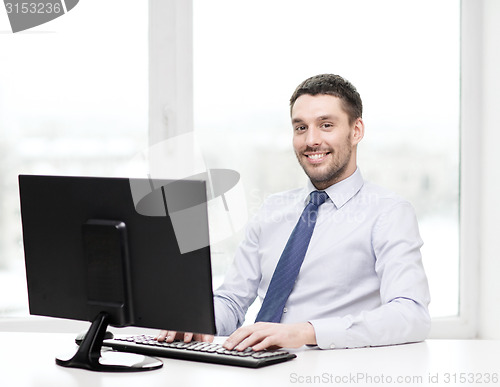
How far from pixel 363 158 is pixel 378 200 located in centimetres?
125

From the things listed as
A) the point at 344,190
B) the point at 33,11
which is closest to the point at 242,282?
the point at 344,190

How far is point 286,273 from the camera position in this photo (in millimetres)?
2035

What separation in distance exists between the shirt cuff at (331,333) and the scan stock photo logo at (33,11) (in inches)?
83.3

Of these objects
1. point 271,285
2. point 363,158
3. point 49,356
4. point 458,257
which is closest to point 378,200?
point 271,285

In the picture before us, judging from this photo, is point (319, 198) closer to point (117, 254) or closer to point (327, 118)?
point (327, 118)

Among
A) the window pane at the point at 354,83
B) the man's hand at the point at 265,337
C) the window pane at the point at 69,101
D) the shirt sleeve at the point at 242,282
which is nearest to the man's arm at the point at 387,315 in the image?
the man's hand at the point at 265,337

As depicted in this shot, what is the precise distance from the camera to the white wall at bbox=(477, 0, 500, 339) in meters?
3.13

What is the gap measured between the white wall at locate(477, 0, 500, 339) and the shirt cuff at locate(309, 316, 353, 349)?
174 cm

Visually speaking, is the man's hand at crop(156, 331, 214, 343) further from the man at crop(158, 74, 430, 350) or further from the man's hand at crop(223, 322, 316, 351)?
the man at crop(158, 74, 430, 350)

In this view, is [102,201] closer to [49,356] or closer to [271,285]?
[49,356]

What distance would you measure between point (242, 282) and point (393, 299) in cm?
→ 56

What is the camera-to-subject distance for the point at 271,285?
2053mm

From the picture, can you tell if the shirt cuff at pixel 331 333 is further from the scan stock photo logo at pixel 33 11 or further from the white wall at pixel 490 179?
the scan stock photo logo at pixel 33 11

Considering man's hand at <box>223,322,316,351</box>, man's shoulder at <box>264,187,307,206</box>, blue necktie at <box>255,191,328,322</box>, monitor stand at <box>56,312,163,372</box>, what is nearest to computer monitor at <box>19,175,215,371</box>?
monitor stand at <box>56,312,163,372</box>
